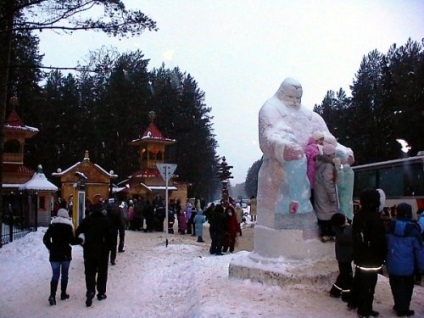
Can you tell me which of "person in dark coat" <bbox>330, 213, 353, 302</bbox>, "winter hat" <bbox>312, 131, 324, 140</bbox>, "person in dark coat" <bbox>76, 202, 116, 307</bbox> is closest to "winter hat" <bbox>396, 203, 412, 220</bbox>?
"person in dark coat" <bbox>330, 213, 353, 302</bbox>

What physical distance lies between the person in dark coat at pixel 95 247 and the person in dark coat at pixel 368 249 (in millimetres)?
4483

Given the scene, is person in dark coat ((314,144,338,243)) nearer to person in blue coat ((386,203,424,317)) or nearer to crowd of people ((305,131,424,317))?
crowd of people ((305,131,424,317))

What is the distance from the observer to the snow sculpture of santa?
794 centimetres

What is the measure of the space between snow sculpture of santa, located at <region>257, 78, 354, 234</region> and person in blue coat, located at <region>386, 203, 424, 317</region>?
192 cm

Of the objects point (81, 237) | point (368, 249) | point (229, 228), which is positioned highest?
point (368, 249)

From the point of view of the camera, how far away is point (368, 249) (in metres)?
6.12

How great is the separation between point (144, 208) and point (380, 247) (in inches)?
753

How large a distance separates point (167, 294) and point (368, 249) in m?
4.45

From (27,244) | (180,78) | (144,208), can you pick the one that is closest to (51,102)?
(180,78)

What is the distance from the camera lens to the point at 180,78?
2618 inches

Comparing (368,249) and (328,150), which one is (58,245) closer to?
(328,150)

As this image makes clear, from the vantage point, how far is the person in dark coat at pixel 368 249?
6.10 metres

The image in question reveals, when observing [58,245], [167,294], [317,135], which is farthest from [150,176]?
[317,135]

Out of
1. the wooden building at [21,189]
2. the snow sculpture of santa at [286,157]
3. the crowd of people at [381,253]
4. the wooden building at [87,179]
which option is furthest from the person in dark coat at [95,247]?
the wooden building at [87,179]
